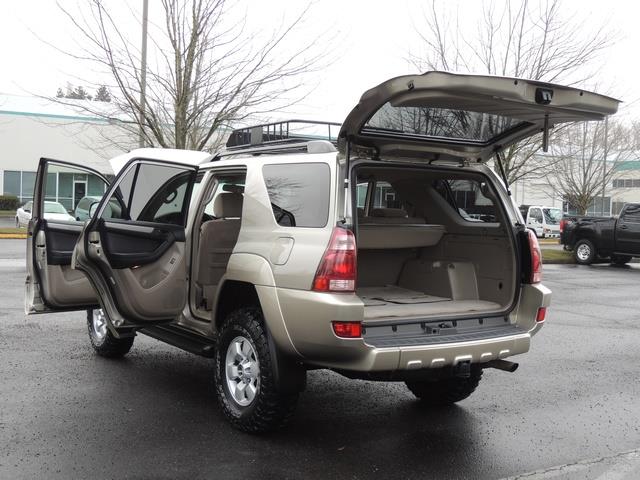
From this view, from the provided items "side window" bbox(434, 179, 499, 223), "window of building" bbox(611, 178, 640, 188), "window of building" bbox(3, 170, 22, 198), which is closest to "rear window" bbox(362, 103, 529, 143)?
"side window" bbox(434, 179, 499, 223)

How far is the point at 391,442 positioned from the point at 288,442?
2.32 ft

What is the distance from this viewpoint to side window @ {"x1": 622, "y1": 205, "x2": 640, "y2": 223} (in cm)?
1848

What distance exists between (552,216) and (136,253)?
3203cm

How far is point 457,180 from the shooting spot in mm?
5191

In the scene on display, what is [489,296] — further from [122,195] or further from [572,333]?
[572,333]

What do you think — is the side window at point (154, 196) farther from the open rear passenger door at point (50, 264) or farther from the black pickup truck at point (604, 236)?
the black pickup truck at point (604, 236)

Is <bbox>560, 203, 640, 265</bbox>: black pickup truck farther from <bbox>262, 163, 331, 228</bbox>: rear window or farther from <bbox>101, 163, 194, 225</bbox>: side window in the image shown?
<bbox>262, 163, 331, 228</bbox>: rear window

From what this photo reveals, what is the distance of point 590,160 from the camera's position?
2836 cm

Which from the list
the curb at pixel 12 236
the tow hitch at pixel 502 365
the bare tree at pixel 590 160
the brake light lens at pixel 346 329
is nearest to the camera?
the brake light lens at pixel 346 329

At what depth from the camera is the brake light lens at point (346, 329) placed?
150 inches

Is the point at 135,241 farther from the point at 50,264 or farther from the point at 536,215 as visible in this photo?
the point at 536,215

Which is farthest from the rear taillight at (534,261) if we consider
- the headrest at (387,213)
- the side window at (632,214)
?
the side window at (632,214)

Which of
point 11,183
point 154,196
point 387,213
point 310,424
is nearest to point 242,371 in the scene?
point 310,424

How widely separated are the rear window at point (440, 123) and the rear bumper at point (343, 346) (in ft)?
3.80
